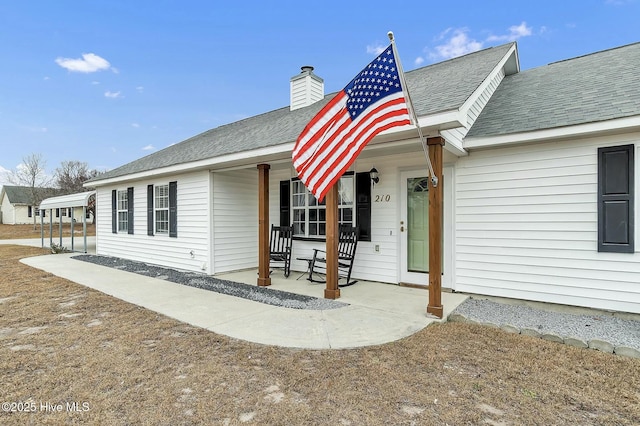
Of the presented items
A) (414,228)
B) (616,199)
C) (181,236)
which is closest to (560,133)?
(616,199)

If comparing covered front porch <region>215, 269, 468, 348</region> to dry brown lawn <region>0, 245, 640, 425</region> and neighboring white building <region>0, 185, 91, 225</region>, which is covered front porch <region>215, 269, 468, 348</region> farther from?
neighboring white building <region>0, 185, 91, 225</region>

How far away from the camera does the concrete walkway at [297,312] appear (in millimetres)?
3559

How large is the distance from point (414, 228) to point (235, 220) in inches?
161

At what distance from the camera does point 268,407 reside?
224 cm

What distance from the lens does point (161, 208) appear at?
8.63m

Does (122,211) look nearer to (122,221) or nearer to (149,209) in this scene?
(122,221)

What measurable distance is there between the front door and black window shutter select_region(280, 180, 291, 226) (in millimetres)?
2636

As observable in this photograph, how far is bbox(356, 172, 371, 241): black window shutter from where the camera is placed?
6195 millimetres

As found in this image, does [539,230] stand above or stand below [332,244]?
above

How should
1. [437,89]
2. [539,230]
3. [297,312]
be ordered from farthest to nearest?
[437,89]
[539,230]
[297,312]

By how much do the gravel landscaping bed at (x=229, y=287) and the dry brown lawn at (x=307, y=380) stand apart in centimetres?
148

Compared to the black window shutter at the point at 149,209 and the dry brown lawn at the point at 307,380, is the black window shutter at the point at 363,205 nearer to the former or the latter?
the dry brown lawn at the point at 307,380

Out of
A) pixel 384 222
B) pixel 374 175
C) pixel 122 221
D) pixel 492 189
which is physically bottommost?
pixel 122 221

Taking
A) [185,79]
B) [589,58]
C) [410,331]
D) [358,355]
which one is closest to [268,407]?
[358,355]
